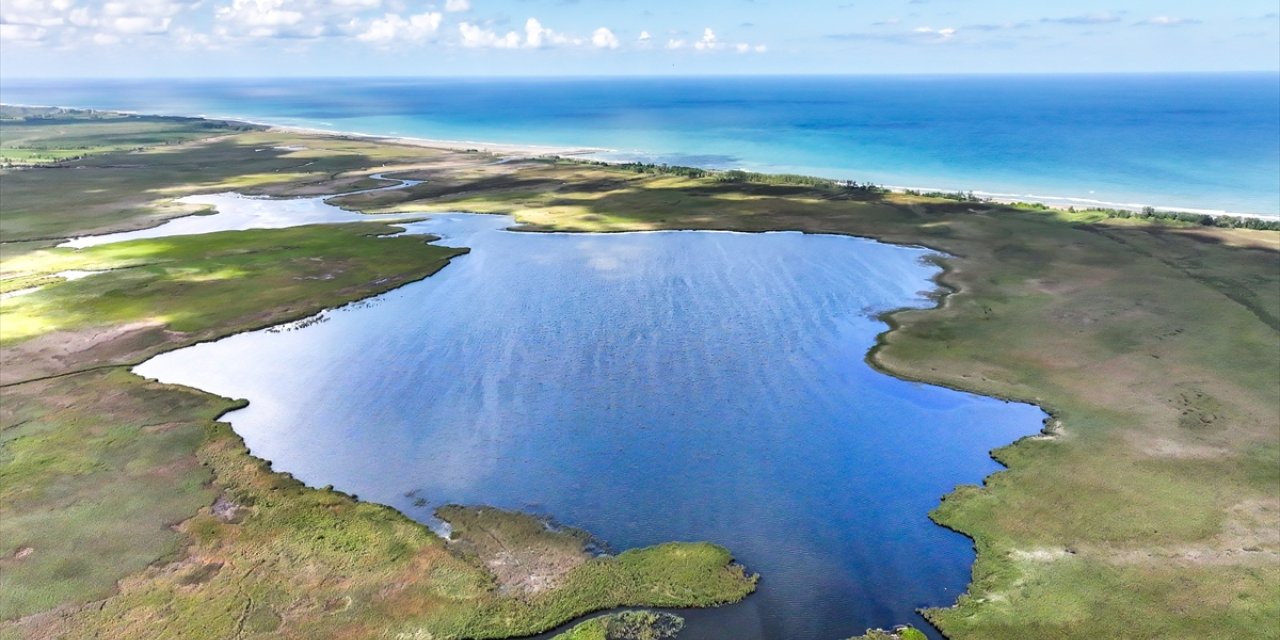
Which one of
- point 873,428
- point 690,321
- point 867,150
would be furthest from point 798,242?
point 867,150

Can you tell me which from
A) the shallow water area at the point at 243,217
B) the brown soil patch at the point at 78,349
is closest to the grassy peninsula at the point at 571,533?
the brown soil patch at the point at 78,349

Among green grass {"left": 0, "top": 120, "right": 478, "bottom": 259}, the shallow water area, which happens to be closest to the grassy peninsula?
the shallow water area

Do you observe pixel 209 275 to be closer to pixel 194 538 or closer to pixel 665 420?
pixel 194 538

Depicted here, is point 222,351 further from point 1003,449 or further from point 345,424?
point 1003,449

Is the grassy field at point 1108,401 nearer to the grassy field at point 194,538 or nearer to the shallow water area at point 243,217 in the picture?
the grassy field at point 194,538

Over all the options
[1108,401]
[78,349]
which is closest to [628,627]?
[1108,401]
